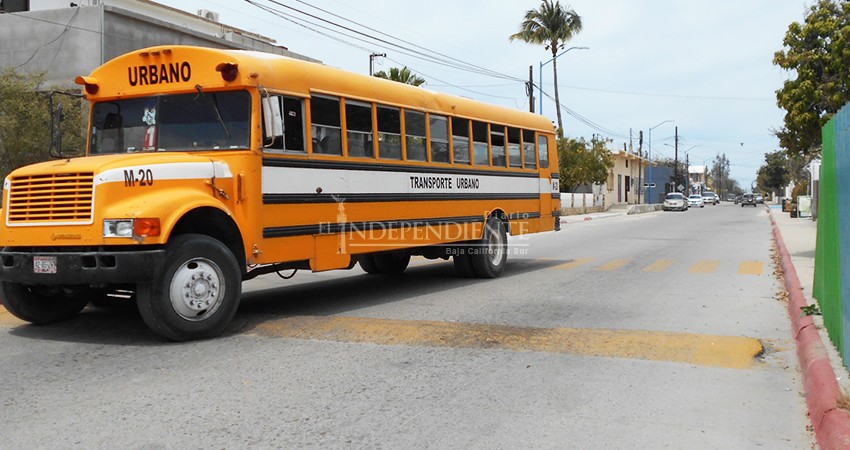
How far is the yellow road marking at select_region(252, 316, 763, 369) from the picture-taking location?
678 cm

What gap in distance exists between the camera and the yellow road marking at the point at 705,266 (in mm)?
13789

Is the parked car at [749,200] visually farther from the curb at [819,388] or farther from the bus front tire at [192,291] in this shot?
the bus front tire at [192,291]

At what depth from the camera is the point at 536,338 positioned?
7426 mm

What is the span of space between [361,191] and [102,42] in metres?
13.6

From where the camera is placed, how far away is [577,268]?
46.2 feet

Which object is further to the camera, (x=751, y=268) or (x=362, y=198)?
(x=751, y=268)

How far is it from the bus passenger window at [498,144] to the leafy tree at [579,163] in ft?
113

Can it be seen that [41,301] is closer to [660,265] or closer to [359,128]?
[359,128]

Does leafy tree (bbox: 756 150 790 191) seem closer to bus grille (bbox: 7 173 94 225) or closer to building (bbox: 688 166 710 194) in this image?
building (bbox: 688 166 710 194)

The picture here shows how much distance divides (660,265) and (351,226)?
7938mm

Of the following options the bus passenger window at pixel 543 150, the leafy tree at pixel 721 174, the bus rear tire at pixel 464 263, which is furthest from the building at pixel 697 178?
the bus rear tire at pixel 464 263

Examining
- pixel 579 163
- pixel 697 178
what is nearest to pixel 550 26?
pixel 579 163

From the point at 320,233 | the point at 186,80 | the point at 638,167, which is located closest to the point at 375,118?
the point at 320,233

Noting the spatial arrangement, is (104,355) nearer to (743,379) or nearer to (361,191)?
(361,191)
